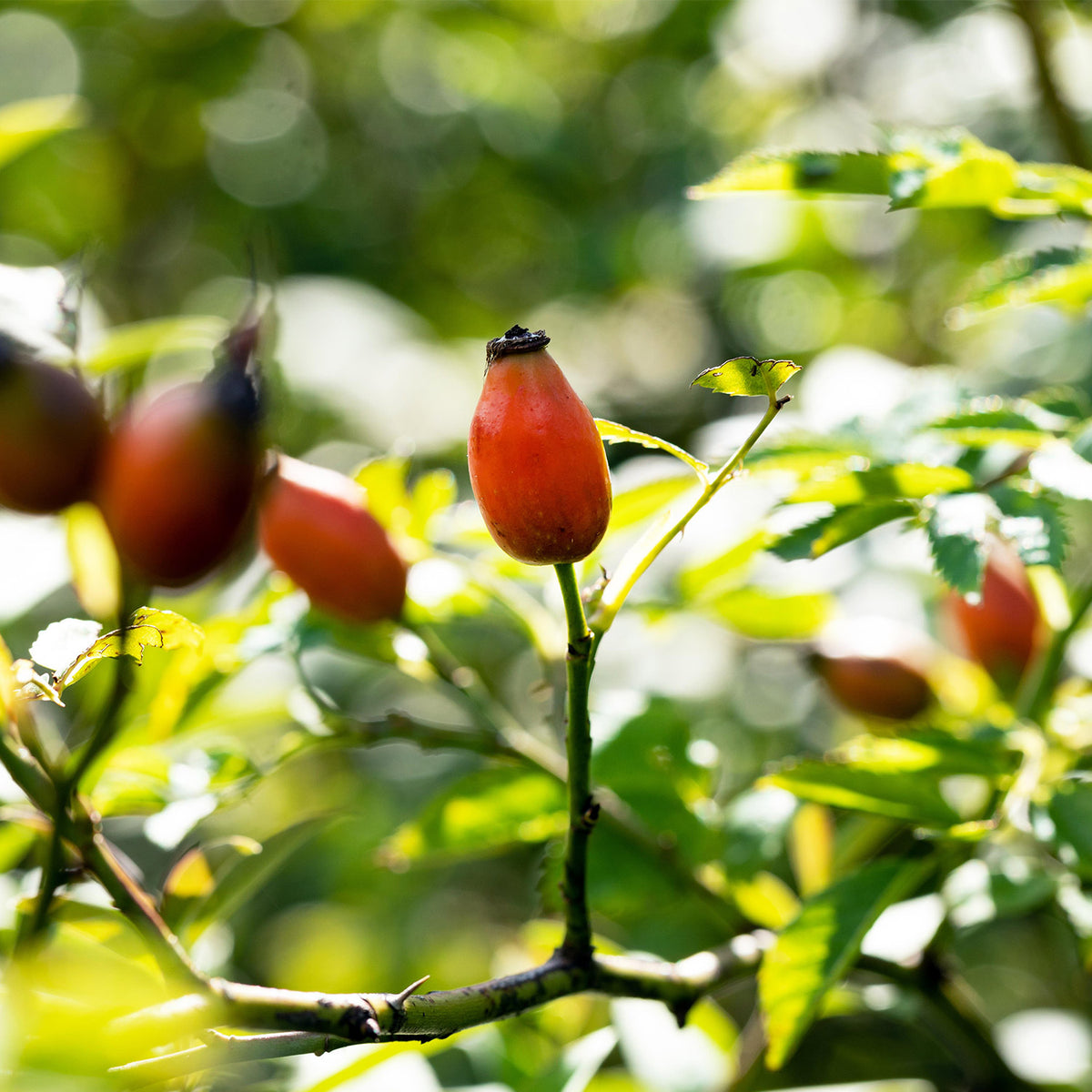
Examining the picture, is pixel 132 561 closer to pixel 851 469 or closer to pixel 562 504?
pixel 562 504

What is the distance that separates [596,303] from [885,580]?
1478 mm

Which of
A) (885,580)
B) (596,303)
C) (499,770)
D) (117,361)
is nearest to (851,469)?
(499,770)

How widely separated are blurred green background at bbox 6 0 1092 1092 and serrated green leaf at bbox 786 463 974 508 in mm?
243

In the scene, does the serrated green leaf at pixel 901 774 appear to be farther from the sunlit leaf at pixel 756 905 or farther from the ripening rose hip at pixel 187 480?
the ripening rose hip at pixel 187 480

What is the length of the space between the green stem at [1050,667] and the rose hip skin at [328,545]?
588 mm

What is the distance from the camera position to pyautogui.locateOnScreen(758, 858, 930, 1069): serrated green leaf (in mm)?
854

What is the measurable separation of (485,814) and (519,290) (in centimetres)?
243

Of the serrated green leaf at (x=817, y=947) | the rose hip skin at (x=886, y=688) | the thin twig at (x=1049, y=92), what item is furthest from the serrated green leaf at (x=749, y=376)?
the thin twig at (x=1049, y=92)

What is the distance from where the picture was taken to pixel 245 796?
3.19 feet

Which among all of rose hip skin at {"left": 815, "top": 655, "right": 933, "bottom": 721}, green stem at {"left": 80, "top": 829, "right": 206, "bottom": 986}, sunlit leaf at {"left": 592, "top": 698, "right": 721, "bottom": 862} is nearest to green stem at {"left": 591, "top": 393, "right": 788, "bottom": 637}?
green stem at {"left": 80, "top": 829, "right": 206, "bottom": 986}

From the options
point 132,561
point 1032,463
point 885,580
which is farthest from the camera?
point 885,580

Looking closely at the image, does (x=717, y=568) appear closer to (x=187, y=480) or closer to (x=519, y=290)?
(x=187, y=480)

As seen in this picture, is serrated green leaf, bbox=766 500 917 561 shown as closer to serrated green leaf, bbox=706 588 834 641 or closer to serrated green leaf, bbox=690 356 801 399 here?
serrated green leaf, bbox=690 356 801 399

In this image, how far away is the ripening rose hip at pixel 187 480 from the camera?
56 cm
